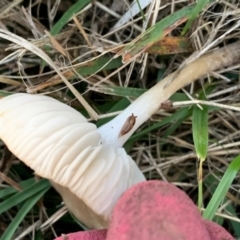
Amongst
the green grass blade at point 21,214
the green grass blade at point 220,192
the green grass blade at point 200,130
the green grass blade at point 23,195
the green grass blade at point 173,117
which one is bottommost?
the green grass blade at point 220,192

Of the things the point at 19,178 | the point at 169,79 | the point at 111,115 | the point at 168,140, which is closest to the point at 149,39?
the point at 169,79

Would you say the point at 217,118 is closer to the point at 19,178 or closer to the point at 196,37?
the point at 196,37

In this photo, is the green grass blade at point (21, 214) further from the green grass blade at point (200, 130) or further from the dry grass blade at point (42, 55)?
the green grass blade at point (200, 130)

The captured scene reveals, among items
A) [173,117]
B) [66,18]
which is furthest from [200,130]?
[66,18]

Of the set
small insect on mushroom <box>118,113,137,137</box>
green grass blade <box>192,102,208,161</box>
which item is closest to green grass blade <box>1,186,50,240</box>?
small insect on mushroom <box>118,113,137,137</box>

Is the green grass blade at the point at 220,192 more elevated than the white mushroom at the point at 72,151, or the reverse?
the white mushroom at the point at 72,151

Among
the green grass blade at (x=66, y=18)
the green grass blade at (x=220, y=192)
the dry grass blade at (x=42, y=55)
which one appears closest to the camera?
the green grass blade at (x=220, y=192)

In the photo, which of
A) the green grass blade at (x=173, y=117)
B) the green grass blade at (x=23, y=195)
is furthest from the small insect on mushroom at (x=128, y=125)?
the green grass blade at (x=23, y=195)
